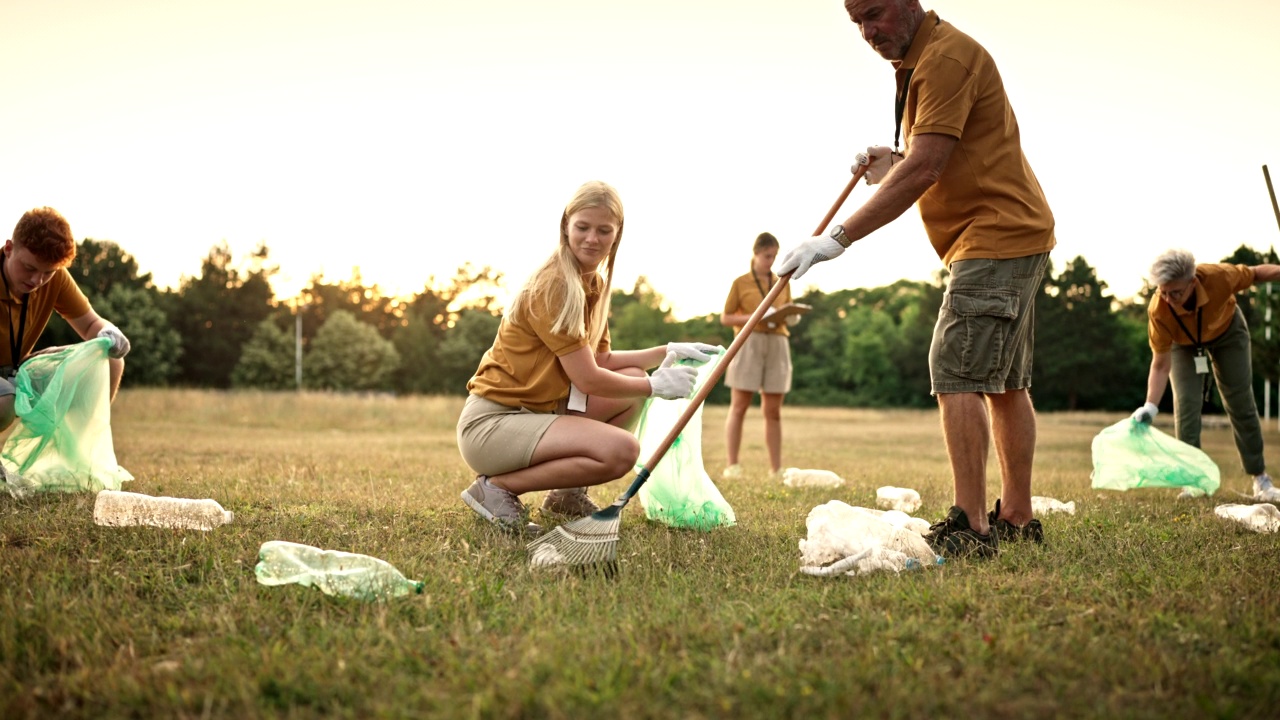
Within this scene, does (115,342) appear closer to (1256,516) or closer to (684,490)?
(684,490)

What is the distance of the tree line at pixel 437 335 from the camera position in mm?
42969

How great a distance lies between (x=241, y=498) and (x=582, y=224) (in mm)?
2294

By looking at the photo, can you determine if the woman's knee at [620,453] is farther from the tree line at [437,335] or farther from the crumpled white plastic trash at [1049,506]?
the tree line at [437,335]

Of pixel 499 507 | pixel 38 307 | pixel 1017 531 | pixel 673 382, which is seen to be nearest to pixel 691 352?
pixel 673 382

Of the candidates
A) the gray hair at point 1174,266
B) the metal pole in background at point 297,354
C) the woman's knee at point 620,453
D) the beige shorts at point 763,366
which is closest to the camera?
the woman's knee at point 620,453

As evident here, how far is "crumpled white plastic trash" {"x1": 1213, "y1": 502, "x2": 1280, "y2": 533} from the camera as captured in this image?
3.92 metres

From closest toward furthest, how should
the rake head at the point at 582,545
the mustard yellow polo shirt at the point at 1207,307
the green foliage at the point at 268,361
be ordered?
the rake head at the point at 582,545
the mustard yellow polo shirt at the point at 1207,307
the green foliage at the point at 268,361

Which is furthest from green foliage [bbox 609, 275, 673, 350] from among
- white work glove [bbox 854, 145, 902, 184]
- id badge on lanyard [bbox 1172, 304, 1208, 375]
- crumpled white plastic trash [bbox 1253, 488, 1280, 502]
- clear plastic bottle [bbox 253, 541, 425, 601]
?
clear plastic bottle [bbox 253, 541, 425, 601]

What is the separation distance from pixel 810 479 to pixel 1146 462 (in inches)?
88.8

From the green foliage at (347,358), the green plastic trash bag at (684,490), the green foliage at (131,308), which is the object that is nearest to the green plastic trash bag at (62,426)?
the green plastic trash bag at (684,490)

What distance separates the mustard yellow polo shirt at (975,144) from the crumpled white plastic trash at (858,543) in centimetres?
111

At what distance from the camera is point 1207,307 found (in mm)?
5480

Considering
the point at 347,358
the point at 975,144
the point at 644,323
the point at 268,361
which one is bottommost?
the point at 268,361

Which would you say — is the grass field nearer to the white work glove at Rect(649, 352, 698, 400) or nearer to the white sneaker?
the white sneaker
